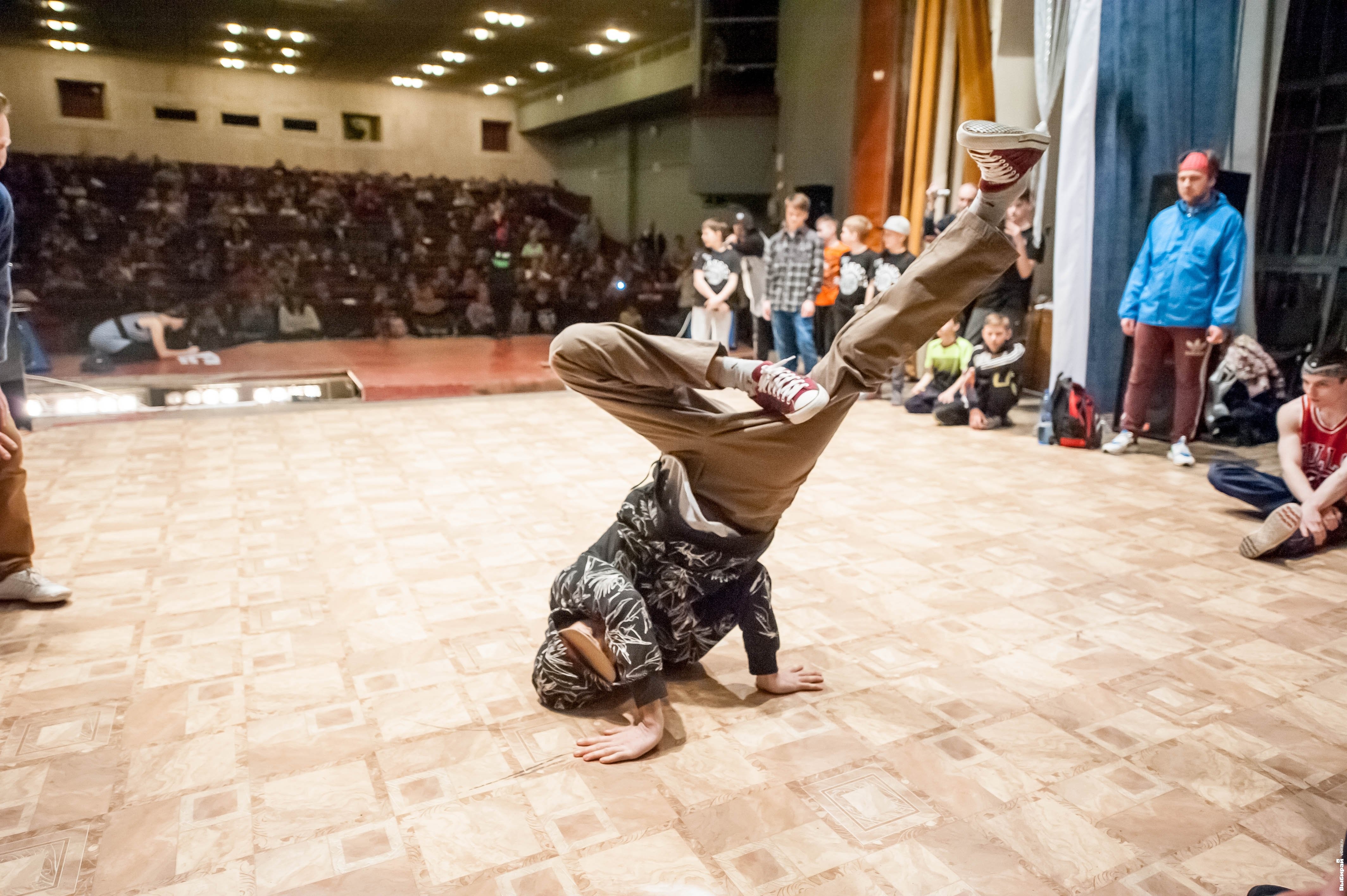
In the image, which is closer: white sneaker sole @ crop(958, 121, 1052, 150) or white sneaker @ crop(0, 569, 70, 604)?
white sneaker sole @ crop(958, 121, 1052, 150)

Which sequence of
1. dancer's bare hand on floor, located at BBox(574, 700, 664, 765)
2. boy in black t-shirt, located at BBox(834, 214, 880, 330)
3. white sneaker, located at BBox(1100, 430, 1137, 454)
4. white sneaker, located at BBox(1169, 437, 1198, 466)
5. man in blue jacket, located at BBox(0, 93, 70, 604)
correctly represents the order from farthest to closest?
boy in black t-shirt, located at BBox(834, 214, 880, 330)
white sneaker, located at BBox(1100, 430, 1137, 454)
white sneaker, located at BBox(1169, 437, 1198, 466)
man in blue jacket, located at BBox(0, 93, 70, 604)
dancer's bare hand on floor, located at BBox(574, 700, 664, 765)

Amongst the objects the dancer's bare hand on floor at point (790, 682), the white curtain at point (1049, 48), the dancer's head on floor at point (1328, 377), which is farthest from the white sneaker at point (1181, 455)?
the dancer's bare hand on floor at point (790, 682)

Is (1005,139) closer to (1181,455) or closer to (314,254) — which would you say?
(1181,455)

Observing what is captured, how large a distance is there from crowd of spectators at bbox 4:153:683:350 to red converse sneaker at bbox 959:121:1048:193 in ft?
→ 23.2

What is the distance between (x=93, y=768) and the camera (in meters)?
1.79

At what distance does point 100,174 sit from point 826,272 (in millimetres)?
6010

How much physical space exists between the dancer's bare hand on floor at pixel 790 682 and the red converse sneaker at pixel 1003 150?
46.4 inches

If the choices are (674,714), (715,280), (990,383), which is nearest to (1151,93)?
(990,383)

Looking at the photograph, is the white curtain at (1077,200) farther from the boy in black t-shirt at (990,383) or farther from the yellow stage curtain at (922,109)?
the yellow stage curtain at (922,109)

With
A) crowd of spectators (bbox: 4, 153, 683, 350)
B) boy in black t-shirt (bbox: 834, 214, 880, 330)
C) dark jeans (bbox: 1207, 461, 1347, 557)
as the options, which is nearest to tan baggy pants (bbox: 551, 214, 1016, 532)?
dark jeans (bbox: 1207, 461, 1347, 557)

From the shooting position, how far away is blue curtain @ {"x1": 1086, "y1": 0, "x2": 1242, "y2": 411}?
482 cm

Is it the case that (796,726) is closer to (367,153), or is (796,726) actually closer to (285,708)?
(285,708)

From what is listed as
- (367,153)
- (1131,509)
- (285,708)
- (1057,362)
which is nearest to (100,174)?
(367,153)

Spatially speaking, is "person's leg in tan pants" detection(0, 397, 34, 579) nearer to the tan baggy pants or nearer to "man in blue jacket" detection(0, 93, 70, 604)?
"man in blue jacket" detection(0, 93, 70, 604)
